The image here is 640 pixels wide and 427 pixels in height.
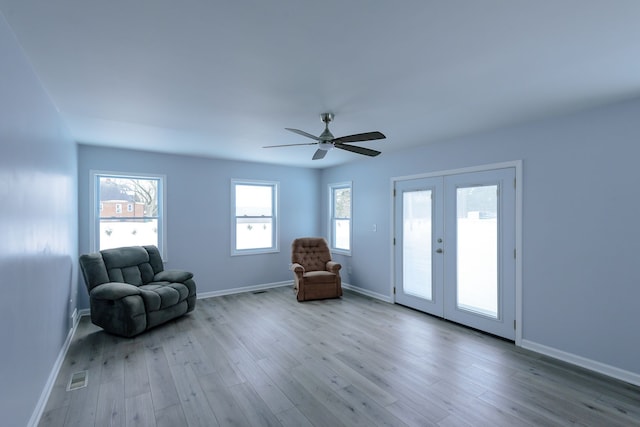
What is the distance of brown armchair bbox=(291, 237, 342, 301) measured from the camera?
5.27 meters

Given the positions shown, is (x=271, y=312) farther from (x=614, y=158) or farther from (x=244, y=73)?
(x=614, y=158)

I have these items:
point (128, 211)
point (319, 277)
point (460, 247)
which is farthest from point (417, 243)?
point (128, 211)

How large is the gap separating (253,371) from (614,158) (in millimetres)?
3936

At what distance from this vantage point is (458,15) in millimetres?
1616

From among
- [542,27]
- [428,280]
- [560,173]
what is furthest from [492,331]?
[542,27]

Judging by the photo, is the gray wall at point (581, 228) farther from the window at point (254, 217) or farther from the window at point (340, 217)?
the window at point (254, 217)

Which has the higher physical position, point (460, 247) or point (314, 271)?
point (460, 247)

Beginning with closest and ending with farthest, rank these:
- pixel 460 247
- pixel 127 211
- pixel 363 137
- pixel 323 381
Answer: pixel 323 381, pixel 363 137, pixel 460 247, pixel 127 211

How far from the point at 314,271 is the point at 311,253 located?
0.36m

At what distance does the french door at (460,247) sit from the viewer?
3.66m

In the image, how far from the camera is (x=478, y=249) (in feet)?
12.9

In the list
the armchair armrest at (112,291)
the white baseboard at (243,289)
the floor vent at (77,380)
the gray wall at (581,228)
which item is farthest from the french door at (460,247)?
the floor vent at (77,380)

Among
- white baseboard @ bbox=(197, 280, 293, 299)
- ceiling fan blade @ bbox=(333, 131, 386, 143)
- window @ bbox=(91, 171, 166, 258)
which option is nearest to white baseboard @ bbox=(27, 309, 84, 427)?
window @ bbox=(91, 171, 166, 258)

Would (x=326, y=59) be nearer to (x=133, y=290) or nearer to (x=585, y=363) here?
(x=133, y=290)
